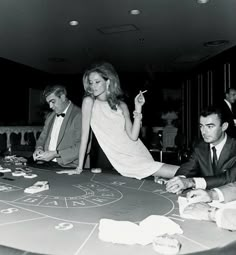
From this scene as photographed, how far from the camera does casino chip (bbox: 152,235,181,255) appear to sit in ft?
3.21

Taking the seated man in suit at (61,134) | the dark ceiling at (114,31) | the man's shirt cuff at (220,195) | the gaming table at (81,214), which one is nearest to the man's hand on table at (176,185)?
the gaming table at (81,214)

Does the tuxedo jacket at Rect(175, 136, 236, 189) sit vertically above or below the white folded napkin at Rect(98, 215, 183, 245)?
above

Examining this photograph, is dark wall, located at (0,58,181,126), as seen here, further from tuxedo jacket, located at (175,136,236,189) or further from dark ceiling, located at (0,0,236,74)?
tuxedo jacket, located at (175,136,236,189)

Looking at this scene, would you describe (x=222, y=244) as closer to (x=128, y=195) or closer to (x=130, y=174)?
(x=128, y=195)

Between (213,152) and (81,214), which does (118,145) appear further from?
(81,214)

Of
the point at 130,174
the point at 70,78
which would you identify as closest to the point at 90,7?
the point at 130,174

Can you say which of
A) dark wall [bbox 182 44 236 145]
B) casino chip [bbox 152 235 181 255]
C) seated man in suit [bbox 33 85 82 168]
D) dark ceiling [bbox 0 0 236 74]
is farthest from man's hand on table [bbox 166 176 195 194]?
dark wall [bbox 182 44 236 145]

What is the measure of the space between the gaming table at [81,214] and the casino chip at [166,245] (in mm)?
21

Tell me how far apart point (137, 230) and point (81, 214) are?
350 millimetres

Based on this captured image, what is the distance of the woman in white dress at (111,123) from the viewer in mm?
2627

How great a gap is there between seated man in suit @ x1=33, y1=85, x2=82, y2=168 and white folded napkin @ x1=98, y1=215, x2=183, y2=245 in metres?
1.82

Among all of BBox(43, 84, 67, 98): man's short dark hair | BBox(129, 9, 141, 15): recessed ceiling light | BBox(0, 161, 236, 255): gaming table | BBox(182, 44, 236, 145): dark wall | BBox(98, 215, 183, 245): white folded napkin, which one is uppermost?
BBox(129, 9, 141, 15): recessed ceiling light

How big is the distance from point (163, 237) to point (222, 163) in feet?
4.31

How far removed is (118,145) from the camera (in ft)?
8.77
